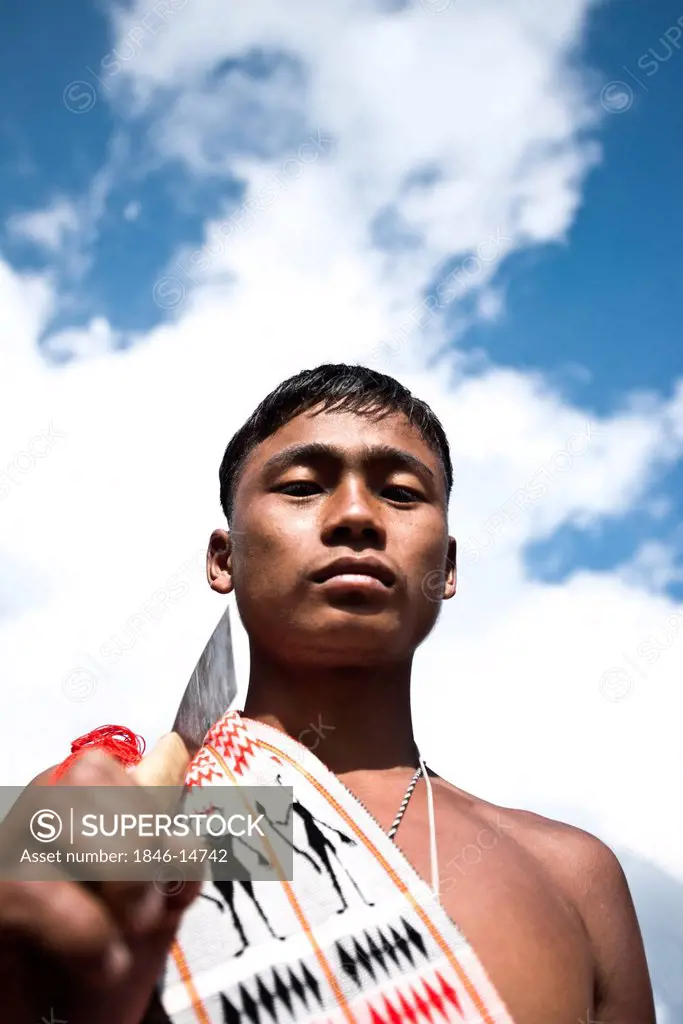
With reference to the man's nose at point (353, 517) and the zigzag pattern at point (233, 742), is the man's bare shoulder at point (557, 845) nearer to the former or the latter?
the zigzag pattern at point (233, 742)

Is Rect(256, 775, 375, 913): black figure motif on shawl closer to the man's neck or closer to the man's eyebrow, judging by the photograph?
the man's neck

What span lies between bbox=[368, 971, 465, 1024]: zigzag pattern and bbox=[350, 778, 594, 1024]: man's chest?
13cm

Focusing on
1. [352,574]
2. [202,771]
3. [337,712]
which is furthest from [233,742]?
[352,574]

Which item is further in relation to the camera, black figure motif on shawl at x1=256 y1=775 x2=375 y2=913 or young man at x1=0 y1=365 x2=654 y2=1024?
black figure motif on shawl at x1=256 y1=775 x2=375 y2=913

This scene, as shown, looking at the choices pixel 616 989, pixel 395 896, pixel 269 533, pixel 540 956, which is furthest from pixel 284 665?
pixel 616 989

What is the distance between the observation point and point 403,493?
292 centimetres

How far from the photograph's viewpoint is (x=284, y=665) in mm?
2768

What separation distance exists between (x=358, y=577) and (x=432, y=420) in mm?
998

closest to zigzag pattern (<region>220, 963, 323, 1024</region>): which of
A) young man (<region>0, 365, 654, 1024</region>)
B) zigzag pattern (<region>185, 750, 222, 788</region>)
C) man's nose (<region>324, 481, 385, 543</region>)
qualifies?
young man (<region>0, 365, 654, 1024</region>)

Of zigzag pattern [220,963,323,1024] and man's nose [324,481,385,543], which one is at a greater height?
man's nose [324,481,385,543]

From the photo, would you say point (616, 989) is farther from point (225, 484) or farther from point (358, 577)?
point (225, 484)

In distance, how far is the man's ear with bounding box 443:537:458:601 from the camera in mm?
3262

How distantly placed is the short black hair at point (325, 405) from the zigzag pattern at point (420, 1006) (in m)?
1.68

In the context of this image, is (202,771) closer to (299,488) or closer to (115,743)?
(115,743)
